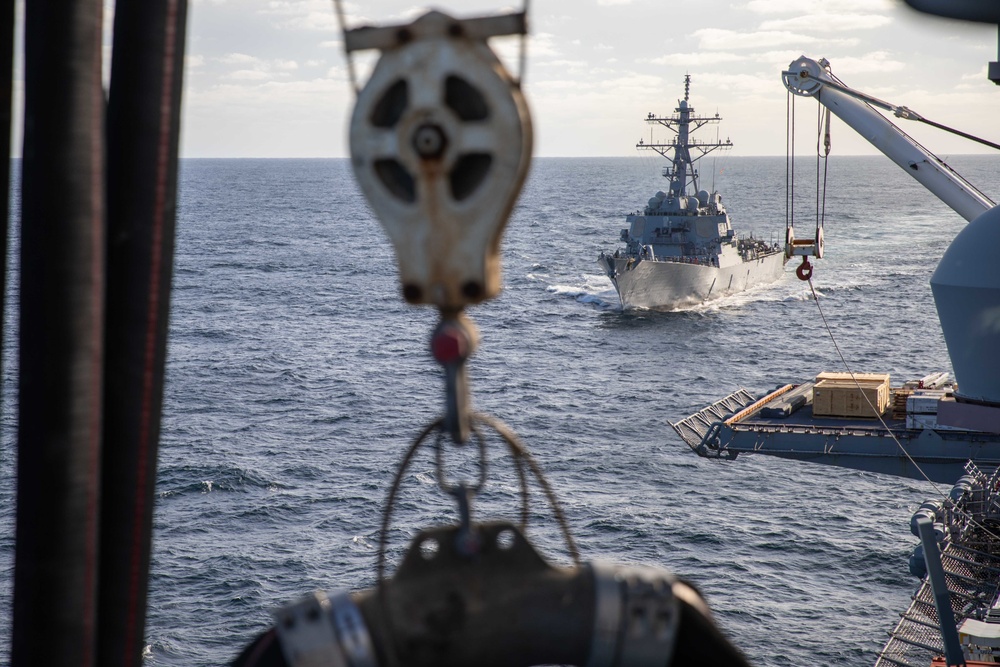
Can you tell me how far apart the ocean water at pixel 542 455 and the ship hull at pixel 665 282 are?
1738 mm

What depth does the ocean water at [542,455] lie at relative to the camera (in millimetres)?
30703

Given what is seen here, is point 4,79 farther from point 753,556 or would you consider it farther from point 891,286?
point 891,286

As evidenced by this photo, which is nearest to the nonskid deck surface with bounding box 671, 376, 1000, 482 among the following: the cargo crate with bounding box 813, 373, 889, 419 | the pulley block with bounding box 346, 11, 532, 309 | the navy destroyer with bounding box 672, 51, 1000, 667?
the navy destroyer with bounding box 672, 51, 1000, 667

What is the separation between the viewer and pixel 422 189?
3029mm

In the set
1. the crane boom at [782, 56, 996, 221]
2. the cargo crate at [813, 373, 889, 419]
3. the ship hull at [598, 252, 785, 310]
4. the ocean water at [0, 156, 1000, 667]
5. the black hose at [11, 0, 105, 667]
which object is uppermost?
the crane boom at [782, 56, 996, 221]

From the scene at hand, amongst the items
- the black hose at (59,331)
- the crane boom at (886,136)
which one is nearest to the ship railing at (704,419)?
the crane boom at (886,136)

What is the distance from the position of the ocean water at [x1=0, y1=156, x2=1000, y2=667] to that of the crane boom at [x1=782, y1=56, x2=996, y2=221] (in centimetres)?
1166

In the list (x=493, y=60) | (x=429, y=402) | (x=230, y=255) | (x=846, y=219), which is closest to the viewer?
(x=493, y=60)

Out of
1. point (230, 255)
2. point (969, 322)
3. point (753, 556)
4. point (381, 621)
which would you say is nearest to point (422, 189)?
point (381, 621)

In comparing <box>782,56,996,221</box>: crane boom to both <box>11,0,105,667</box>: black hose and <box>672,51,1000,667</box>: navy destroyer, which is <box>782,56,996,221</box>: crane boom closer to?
<box>672,51,1000,667</box>: navy destroyer

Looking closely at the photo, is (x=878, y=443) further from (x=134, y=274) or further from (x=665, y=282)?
(x=665, y=282)

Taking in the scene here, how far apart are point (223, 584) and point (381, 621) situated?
97.2ft

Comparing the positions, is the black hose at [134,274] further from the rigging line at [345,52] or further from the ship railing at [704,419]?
the ship railing at [704,419]

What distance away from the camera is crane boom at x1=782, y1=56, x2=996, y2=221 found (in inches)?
1267
